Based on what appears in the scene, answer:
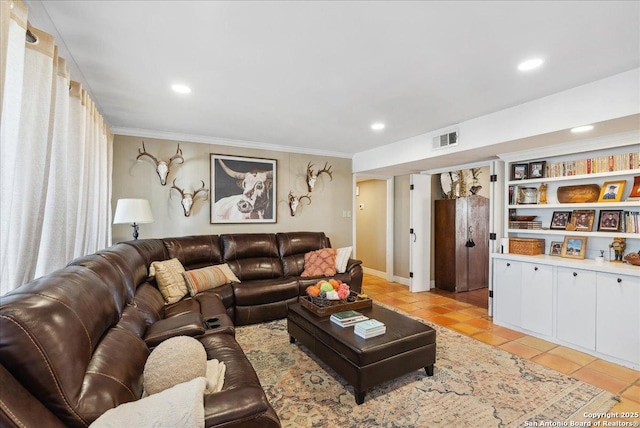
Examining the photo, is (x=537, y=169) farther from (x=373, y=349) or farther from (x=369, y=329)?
(x=373, y=349)

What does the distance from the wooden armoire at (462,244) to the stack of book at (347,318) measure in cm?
321

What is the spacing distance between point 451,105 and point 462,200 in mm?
2511

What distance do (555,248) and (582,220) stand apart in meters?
0.44

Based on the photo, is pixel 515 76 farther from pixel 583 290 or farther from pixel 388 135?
pixel 583 290

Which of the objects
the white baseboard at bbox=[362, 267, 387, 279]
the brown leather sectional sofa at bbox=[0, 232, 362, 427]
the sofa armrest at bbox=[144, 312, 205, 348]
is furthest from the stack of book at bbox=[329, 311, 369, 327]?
the white baseboard at bbox=[362, 267, 387, 279]

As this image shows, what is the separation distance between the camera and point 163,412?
983 millimetres

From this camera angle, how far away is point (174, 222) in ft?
13.9

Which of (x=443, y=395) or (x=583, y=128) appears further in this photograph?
(x=583, y=128)

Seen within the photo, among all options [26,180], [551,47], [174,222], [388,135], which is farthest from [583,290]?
[174,222]

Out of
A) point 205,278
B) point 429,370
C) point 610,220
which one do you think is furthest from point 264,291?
point 610,220

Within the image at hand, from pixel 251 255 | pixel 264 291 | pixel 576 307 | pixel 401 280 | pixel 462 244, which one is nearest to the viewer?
pixel 576 307

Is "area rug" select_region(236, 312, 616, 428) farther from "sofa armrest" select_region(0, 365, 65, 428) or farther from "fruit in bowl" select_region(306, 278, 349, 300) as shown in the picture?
"sofa armrest" select_region(0, 365, 65, 428)

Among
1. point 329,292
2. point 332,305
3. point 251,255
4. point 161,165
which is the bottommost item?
point 332,305

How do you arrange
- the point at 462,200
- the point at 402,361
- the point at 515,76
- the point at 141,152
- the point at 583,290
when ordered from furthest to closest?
1. the point at 462,200
2. the point at 141,152
3. the point at 583,290
4. the point at 515,76
5. the point at 402,361
